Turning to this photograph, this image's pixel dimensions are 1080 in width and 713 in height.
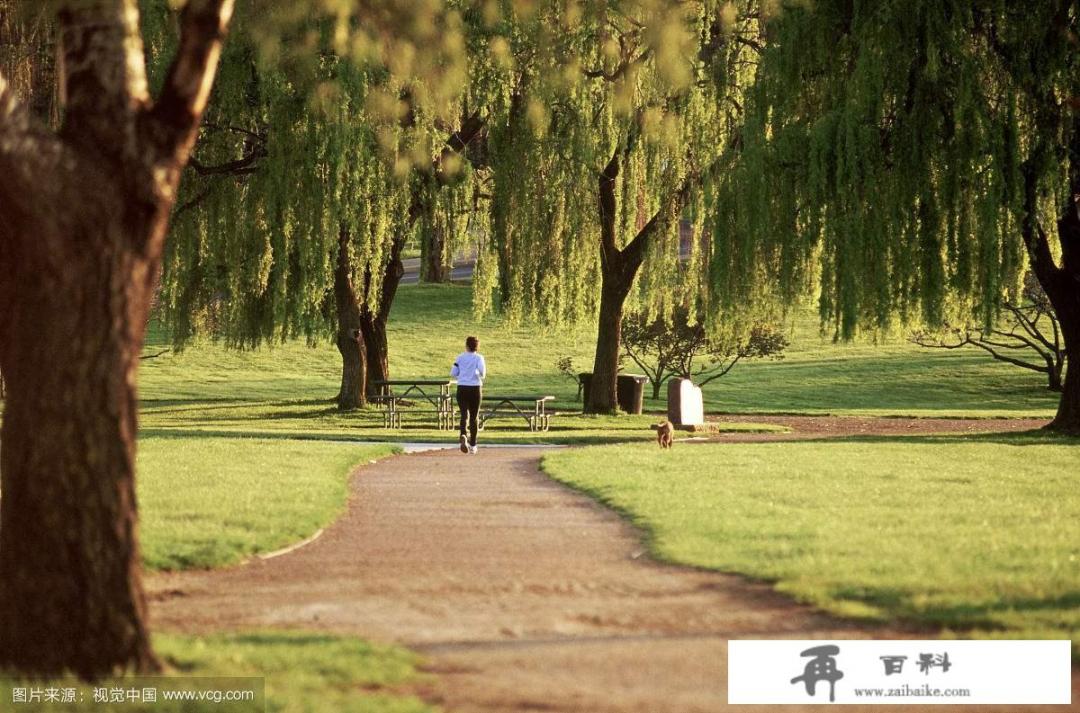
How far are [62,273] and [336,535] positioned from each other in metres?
6.24

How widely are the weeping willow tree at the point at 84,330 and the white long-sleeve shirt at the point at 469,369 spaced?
14.5 metres

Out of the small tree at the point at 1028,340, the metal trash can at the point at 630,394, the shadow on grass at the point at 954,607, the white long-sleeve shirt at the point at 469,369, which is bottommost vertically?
the shadow on grass at the point at 954,607

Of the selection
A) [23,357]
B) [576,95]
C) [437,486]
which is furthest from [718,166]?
[23,357]

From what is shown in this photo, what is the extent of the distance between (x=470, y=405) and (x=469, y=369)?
976 mm

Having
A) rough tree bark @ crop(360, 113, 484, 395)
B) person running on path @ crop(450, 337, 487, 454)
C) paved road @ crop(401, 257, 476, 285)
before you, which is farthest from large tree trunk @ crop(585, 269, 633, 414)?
paved road @ crop(401, 257, 476, 285)

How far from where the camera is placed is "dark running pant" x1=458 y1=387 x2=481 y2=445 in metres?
22.3

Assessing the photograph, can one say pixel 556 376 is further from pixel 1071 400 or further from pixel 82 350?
pixel 82 350

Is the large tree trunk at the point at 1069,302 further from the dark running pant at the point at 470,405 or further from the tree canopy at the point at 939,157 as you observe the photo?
the dark running pant at the point at 470,405

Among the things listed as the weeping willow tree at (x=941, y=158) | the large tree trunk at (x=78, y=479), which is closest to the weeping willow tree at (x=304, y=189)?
the weeping willow tree at (x=941, y=158)

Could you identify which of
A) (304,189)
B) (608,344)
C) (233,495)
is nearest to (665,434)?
(304,189)

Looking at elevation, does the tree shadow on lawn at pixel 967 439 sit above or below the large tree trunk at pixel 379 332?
below

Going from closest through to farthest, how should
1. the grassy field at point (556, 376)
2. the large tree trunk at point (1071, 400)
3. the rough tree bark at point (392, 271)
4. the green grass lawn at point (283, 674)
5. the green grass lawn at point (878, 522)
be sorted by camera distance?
the green grass lawn at point (283, 674)
the green grass lawn at point (878, 522)
the large tree trunk at point (1071, 400)
the rough tree bark at point (392, 271)
the grassy field at point (556, 376)

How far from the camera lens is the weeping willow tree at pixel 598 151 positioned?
30062 mm

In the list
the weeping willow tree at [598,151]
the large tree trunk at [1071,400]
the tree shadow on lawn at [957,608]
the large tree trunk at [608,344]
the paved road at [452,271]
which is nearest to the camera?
the tree shadow on lawn at [957,608]
